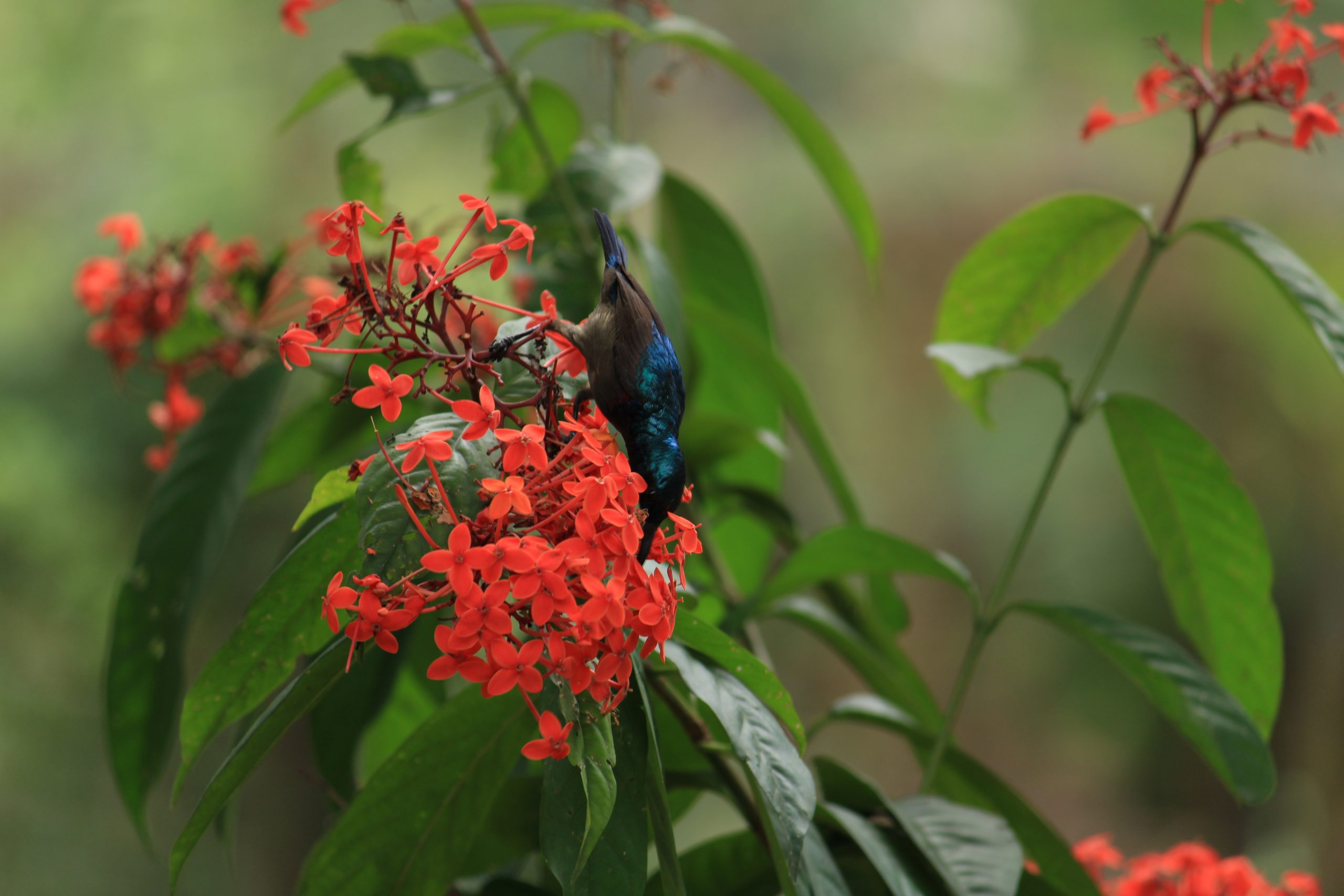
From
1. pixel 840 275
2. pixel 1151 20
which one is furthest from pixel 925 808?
pixel 1151 20

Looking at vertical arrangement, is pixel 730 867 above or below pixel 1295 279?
below

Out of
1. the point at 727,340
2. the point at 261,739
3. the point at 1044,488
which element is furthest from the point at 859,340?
the point at 261,739

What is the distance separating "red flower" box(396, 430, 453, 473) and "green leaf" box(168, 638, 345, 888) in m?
0.13

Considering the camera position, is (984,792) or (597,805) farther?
(984,792)

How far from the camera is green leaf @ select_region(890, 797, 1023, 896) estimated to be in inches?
25.8

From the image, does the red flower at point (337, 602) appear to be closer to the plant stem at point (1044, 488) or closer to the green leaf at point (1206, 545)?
the plant stem at point (1044, 488)

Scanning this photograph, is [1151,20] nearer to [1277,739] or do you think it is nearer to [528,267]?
[1277,739]

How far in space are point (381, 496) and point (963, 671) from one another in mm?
589

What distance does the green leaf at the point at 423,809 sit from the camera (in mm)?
639

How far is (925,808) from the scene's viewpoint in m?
0.74

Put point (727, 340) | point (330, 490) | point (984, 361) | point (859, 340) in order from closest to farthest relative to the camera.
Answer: point (330, 490) < point (984, 361) < point (727, 340) < point (859, 340)

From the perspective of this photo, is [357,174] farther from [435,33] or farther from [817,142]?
[817,142]

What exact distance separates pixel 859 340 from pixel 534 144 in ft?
9.07

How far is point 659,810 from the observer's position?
0.54m
